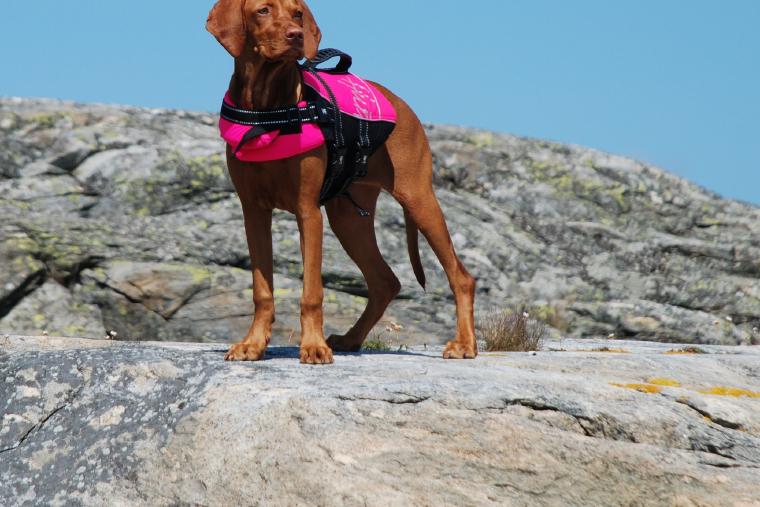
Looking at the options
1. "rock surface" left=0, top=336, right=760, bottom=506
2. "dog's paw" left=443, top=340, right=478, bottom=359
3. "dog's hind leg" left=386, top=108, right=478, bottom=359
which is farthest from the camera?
"dog's hind leg" left=386, top=108, right=478, bottom=359

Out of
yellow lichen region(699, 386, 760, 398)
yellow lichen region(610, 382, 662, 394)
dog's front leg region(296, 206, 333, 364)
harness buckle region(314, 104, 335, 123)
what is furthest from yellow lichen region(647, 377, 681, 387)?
harness buckle region(314, 104, 335, 123)

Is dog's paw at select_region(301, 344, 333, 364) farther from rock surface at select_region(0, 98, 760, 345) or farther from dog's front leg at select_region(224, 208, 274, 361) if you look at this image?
rock surface at select_region(0, 98, 760, 345)

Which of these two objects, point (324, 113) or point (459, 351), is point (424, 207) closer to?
point (459, 351)

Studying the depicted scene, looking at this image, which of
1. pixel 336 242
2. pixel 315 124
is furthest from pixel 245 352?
pixel 336 242

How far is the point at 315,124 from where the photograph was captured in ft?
21.4

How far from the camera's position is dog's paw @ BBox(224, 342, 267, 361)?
624 centimetres

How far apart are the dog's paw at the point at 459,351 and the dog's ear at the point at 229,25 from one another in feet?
8.45

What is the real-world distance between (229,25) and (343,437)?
2.61 meters

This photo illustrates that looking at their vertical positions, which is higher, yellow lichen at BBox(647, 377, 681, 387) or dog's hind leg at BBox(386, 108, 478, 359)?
dog's hind leg at BBox(386, 108, 478, 359)

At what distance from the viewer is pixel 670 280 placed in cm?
1532

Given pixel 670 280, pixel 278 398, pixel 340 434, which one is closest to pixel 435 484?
pixel 340 434

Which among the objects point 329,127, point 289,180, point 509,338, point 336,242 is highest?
point 329,127

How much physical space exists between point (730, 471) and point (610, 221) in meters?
10.8

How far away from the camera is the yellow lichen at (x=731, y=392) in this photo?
6910 millimetres
